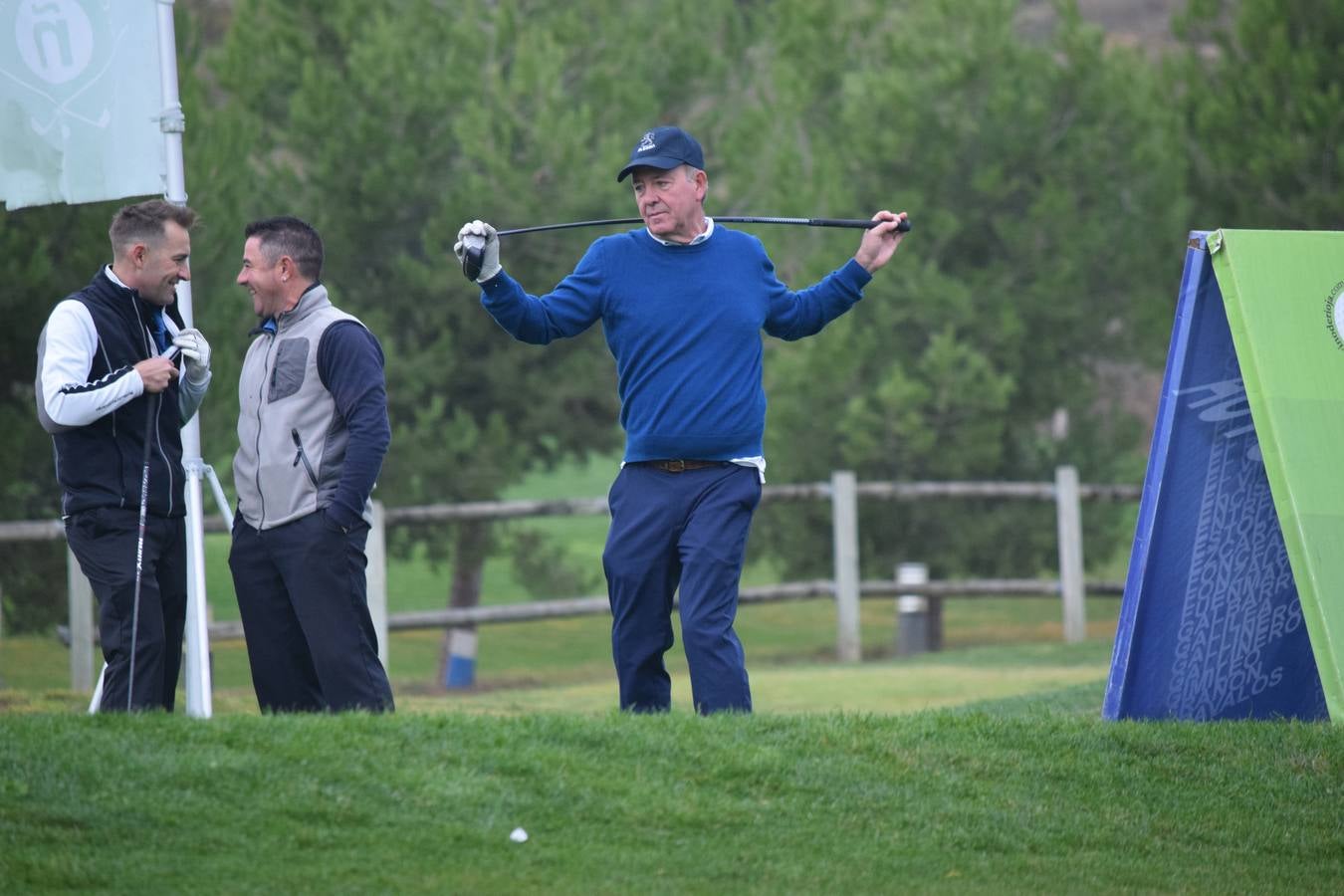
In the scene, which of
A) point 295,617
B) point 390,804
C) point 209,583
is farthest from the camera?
point 209,583

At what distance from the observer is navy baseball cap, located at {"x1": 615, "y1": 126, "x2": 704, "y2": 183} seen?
6.19 meters

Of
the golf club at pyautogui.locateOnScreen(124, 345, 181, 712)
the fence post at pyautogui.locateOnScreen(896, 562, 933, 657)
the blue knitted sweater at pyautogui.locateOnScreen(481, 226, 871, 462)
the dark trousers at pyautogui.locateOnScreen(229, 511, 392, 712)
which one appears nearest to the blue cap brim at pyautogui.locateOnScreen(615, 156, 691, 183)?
the blue knitted sweater at pyautogui.locateOnScreen(481, 226, 871, 462)

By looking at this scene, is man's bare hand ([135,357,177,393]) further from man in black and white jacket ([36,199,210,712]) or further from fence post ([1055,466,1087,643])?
fence post ([1055,466,1087,643])

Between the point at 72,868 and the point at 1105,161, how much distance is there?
15158mm

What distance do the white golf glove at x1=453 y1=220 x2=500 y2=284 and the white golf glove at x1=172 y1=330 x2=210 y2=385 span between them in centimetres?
86

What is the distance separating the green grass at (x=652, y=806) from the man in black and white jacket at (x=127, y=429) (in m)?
0.54

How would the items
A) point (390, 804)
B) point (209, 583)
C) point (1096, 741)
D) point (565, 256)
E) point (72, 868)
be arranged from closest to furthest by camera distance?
point (72, 868), point (390, 804), point (1096, 741), point (565, 256), point (209, 583)

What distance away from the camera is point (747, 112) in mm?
18094

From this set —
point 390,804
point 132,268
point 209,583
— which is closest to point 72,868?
point 390,804

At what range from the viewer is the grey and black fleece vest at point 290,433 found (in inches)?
240

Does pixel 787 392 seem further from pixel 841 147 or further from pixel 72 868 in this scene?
pixel 72 868

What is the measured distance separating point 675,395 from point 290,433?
1179 millimetres

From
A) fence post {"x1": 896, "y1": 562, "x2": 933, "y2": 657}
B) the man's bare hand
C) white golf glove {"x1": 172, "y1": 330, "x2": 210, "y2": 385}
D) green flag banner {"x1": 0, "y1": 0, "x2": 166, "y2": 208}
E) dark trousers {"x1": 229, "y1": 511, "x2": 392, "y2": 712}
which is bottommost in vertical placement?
fence post {"x1": 896, "y1": 562, "x2": 933, "y2": 657}

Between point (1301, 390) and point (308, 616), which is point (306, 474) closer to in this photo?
point (308, 616)
